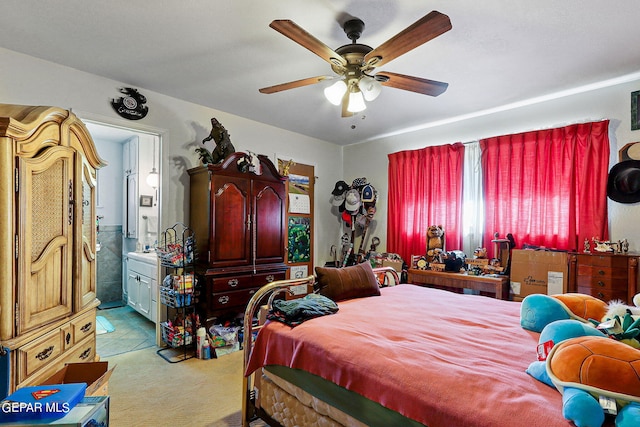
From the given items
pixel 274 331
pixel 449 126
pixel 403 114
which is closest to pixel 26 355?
pixel 274 331

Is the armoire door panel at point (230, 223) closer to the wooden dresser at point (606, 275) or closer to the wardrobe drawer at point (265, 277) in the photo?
the wardrobe drawer at point (265, 277)

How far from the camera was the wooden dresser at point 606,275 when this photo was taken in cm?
258

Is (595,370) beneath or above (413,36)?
beneath

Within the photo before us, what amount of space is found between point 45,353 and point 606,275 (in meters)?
4.12

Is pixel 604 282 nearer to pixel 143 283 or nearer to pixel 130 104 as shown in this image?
pixel 130 104

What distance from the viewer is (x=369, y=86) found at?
2180 millimetres

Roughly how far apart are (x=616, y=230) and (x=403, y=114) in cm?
242

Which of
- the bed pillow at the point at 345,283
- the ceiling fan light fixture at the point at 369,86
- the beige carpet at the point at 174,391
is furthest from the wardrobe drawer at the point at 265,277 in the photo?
the ceiling fan light fixture at the point at 369,86

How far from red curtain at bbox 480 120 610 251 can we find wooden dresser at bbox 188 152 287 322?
260cm

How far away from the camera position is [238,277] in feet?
A: 11.0

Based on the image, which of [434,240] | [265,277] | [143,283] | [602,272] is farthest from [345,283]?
[143,283]

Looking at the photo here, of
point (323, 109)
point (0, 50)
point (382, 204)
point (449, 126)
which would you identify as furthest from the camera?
point (382, 204)

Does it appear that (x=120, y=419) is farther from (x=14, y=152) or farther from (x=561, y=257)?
(x=561, y=257)

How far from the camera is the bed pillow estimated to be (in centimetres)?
234
